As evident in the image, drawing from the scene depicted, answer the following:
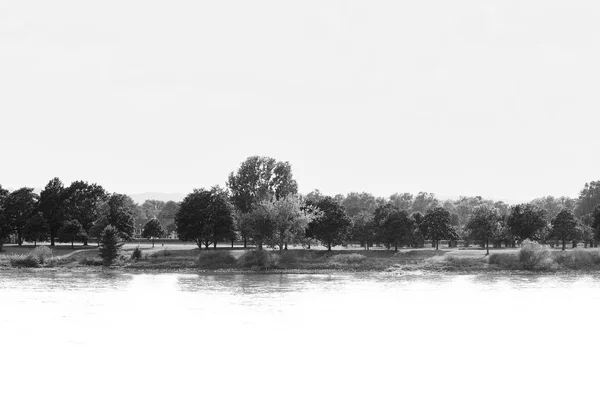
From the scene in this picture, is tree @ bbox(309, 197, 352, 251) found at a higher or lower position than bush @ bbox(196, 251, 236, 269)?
higher

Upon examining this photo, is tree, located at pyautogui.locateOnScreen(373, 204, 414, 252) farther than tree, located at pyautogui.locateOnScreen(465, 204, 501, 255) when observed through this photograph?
No

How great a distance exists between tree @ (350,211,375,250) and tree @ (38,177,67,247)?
5393cm

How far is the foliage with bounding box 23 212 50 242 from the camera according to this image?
124 m

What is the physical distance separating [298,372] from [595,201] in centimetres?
17632

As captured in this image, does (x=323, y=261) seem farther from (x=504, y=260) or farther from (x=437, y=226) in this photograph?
(x=437, y=226)

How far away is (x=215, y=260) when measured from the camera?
338 feet

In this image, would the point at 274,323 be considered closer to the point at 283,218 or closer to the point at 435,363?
the point at 435,363

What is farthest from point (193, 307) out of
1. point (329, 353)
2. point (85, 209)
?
point (85, 209)

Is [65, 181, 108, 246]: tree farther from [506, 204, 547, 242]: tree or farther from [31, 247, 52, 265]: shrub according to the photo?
[506, 204, 547, 242]: tree

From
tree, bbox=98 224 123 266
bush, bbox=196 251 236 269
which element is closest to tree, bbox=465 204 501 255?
bush, bbox=196 251 236 269

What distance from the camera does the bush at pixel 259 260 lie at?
330 ft

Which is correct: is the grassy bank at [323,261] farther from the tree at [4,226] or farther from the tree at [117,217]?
the tree at [4,226]

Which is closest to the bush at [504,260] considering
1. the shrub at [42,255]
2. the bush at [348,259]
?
the bush at [348,259]

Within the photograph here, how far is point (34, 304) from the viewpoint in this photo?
60375 mm
